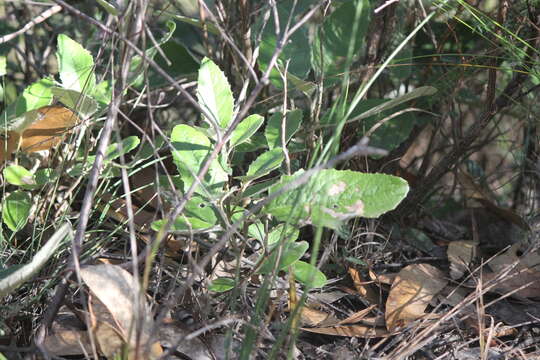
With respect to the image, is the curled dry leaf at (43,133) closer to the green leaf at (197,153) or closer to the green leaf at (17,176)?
the green leaf at (17,176)

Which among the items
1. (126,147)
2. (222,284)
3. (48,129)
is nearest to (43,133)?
(48,129)

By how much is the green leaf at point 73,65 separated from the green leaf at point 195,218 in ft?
1.00

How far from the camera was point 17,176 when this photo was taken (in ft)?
3.52

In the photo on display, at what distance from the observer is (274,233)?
100 cm

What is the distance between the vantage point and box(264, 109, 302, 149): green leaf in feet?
3.42

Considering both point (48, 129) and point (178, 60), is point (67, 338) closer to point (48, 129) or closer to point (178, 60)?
point (48, 129)

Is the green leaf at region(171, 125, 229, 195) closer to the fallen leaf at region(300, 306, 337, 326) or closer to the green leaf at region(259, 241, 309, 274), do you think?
the green leaf at region(259, 241, 309, 274)

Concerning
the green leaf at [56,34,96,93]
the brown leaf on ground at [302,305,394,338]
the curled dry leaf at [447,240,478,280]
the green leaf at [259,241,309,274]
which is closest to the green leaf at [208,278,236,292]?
the green leaf at [259,241,309,274]

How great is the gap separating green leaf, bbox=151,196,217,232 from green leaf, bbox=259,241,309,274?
10cm

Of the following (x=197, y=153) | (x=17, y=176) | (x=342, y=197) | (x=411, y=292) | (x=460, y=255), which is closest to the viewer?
(x=342, y=197)

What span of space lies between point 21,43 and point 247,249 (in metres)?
1.08

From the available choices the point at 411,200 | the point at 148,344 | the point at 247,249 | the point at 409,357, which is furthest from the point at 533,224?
the point at 148,344

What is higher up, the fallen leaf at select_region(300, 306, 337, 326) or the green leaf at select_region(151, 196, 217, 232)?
the green leaf at select_region(151, 196, 217, 232)

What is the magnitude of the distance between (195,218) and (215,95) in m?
0.22
